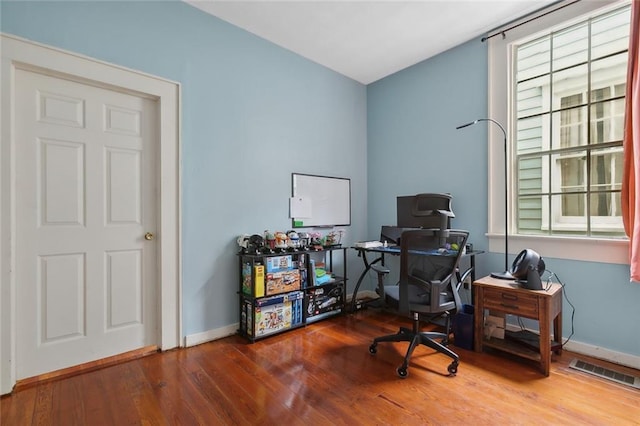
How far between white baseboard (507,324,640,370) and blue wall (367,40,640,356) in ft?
0.10

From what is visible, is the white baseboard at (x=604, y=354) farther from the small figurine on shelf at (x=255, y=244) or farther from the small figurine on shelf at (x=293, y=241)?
the small figurine on shelf at (x=255, y=244)

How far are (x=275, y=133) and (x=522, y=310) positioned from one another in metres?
2.73

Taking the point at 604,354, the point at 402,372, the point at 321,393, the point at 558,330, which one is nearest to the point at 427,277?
the point at 402,372

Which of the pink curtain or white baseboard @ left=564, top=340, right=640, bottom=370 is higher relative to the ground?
the pink curtain

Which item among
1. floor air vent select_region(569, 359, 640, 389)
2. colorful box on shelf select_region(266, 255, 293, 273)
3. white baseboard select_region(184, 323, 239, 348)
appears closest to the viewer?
floor air vent select_region(569, 359, 640, 389)

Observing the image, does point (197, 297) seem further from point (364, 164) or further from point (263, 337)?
point (364, 164)

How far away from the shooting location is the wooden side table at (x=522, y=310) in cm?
203

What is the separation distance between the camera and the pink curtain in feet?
6.66

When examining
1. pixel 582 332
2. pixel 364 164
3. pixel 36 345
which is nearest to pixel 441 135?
pixel 364 164

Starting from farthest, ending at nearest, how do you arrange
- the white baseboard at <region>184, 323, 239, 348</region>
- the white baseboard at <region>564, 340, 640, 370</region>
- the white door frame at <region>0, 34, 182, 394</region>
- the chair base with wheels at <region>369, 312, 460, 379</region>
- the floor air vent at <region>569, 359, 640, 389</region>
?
the white baseboard at <region>184, 323, 239, 348</region> → the white baseboard at <region>564, 340, 640, 370</region> → the chair base with wheels at <region>369, 312, 460, 379</region> → the floor air vent at <region>569, 359, 640, 389</region> → the white door frame at <region>0, 34, 182, 394</region>

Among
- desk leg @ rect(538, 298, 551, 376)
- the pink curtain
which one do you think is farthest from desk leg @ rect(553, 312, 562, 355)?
the pink curtain

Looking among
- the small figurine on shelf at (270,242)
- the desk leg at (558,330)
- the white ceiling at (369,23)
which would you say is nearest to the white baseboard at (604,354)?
the desk leg at (558,330)

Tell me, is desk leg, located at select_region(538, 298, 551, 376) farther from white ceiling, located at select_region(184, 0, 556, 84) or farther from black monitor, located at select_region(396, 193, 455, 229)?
white ceiling, located at select_region(184, 0, 556, 84)

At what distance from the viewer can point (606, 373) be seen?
2043mm
